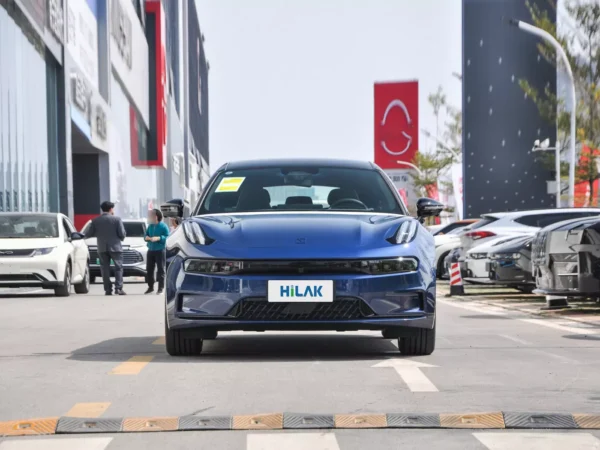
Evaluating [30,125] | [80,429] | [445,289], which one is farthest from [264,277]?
[30,125]

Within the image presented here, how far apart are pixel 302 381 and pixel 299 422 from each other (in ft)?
5.40

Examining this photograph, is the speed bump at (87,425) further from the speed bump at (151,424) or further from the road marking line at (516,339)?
the road marking line at (516,339)

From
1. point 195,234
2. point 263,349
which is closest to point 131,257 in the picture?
point 263,349

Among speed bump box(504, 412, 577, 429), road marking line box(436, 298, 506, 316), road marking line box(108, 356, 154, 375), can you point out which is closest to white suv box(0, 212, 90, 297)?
road marking line box(436, 298, 506, 316)

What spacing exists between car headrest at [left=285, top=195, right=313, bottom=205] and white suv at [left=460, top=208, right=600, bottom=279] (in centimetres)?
963

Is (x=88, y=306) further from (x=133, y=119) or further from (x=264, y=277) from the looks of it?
(x=133, y=119)

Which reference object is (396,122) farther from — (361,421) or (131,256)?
(361,421)

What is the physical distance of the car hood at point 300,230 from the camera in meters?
8.66

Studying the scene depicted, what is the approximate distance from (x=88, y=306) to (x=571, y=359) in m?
10.1

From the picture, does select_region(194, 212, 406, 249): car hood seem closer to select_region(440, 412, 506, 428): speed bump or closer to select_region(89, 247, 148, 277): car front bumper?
select_region(440, 412, 506, 428): speed bump

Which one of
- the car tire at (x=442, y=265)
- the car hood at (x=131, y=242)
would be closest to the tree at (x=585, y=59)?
the car tire at (x=442, y=265)

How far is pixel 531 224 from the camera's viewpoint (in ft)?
68.2

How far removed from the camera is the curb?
586 cm

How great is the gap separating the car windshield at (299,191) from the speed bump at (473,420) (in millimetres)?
3840
